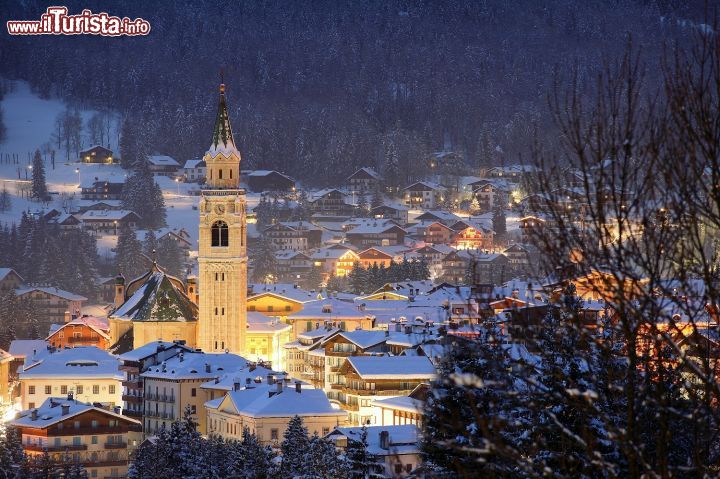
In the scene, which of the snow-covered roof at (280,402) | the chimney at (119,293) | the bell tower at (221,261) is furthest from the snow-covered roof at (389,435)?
the chimney at (119,293)

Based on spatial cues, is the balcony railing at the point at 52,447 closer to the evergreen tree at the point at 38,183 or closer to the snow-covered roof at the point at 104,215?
the snow-covered roof at the point at 104,215

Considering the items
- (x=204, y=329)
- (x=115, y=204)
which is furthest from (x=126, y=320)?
(x=115, y=204)

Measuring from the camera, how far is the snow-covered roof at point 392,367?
64375mm

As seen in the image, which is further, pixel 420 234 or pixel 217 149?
pixel 420 234

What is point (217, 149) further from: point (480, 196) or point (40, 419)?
point (480, 196)

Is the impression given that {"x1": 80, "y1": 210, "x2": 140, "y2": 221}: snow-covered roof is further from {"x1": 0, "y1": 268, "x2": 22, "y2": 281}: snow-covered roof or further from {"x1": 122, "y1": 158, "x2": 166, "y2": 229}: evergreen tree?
{"x1": 0, "y1": 268, "x2": 22, "y2": 281}: snow-covered roof

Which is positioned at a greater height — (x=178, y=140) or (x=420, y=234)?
(x=178, y=140)

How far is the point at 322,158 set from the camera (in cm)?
19862

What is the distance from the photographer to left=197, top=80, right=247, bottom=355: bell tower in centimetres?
7906

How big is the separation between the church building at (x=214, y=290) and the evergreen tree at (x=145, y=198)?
73.6 meters

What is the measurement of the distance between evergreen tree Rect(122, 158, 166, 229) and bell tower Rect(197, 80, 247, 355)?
74202mm

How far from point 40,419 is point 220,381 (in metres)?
7.14

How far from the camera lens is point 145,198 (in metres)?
160

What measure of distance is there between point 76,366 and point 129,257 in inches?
2485
